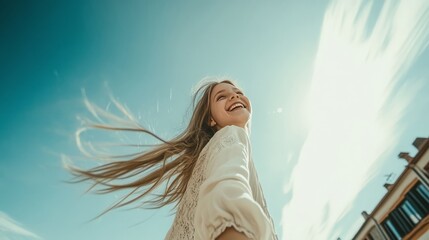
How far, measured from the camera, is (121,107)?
2.41 meters

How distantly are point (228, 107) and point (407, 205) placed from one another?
75.9 ft

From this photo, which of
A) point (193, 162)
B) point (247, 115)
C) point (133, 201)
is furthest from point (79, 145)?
point (247, 115)

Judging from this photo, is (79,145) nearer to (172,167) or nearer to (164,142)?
A: (164,142)

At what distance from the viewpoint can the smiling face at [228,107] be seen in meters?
2.06

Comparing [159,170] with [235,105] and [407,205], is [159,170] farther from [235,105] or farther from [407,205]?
[407,205]

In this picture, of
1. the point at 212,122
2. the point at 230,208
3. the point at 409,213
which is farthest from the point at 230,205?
the point at 409,213

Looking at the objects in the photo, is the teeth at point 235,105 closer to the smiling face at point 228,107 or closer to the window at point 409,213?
the smiling face at point 228,107

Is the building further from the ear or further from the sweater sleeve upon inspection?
the sweater sleeve

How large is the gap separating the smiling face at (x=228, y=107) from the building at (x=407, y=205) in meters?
20.0

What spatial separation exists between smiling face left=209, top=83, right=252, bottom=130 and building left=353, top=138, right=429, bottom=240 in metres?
20.0

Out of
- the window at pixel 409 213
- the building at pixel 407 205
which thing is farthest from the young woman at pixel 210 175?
the window at pixel 409 213

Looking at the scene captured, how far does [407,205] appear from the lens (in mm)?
18219

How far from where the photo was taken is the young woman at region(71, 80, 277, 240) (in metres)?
0.74

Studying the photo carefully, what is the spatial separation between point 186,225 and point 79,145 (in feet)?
4.83
